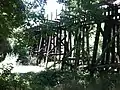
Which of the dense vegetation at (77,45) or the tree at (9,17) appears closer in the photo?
the tree at (9,17)

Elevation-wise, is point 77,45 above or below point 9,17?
above

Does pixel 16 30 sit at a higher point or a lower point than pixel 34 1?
lower

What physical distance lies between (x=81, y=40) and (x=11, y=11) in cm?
735

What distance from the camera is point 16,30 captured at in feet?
15.8

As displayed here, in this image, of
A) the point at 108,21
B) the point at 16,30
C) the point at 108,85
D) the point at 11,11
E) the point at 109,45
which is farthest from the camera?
the point at 108,21

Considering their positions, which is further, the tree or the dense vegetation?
the dense vegetation

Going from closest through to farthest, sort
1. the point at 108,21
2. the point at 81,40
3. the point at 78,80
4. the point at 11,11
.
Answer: the point at 11,11, the point at 78,80, the point at 108,21, the point at 81,40

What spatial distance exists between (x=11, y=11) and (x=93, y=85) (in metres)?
4.61

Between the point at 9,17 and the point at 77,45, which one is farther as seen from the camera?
the point at 77,45

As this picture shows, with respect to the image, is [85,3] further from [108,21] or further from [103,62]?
[103,62]

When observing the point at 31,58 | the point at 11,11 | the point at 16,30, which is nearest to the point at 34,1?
the point at 16,30

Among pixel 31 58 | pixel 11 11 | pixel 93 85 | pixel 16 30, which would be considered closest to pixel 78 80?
pixel 93 85

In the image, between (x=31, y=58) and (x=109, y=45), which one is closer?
(x=109, y=45)

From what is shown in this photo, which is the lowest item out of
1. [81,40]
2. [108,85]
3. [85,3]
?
[108,85]
